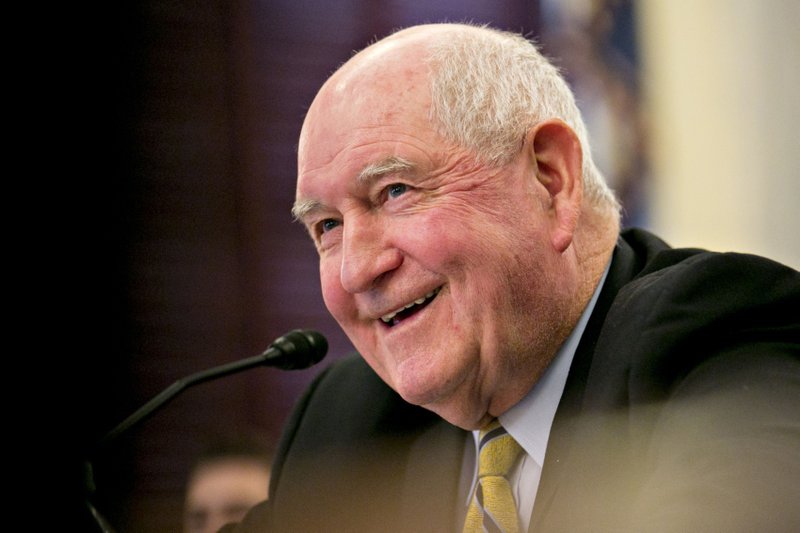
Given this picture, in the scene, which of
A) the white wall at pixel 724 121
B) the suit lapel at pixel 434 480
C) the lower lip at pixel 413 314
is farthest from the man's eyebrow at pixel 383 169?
the white wall at pixel 724 121

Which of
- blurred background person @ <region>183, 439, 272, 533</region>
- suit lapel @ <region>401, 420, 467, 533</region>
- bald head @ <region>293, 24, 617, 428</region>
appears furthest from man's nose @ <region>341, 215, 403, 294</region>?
blurred background person @ <region>183, 439, 272, 533</region>

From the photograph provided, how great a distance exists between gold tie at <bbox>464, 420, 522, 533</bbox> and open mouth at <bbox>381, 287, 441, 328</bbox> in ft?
0.94

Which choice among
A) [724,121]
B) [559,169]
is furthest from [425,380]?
[724,121]

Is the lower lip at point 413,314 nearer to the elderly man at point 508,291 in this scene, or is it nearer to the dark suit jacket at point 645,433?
the elderly man at point 508,291

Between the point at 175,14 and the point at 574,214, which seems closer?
the point at 574,214

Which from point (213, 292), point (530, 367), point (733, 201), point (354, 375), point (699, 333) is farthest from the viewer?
point (733, 201)

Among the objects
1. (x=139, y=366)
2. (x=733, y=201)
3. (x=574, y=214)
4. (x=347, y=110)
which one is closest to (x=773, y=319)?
(x=574, y=214)

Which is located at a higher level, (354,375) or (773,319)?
(773,319)

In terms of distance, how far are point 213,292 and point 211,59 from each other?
2.87ft

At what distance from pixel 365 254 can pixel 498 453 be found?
17.1 inches

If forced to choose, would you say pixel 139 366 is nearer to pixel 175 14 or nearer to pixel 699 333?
pixel 175 14

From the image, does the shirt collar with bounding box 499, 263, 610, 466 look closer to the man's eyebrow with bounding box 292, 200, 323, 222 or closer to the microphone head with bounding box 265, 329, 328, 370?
the microphone head with bounding box 265, 329, 328, 370

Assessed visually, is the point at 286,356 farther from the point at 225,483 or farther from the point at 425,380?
Answer: the point at 225,483

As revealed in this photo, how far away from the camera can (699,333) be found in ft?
4.35
